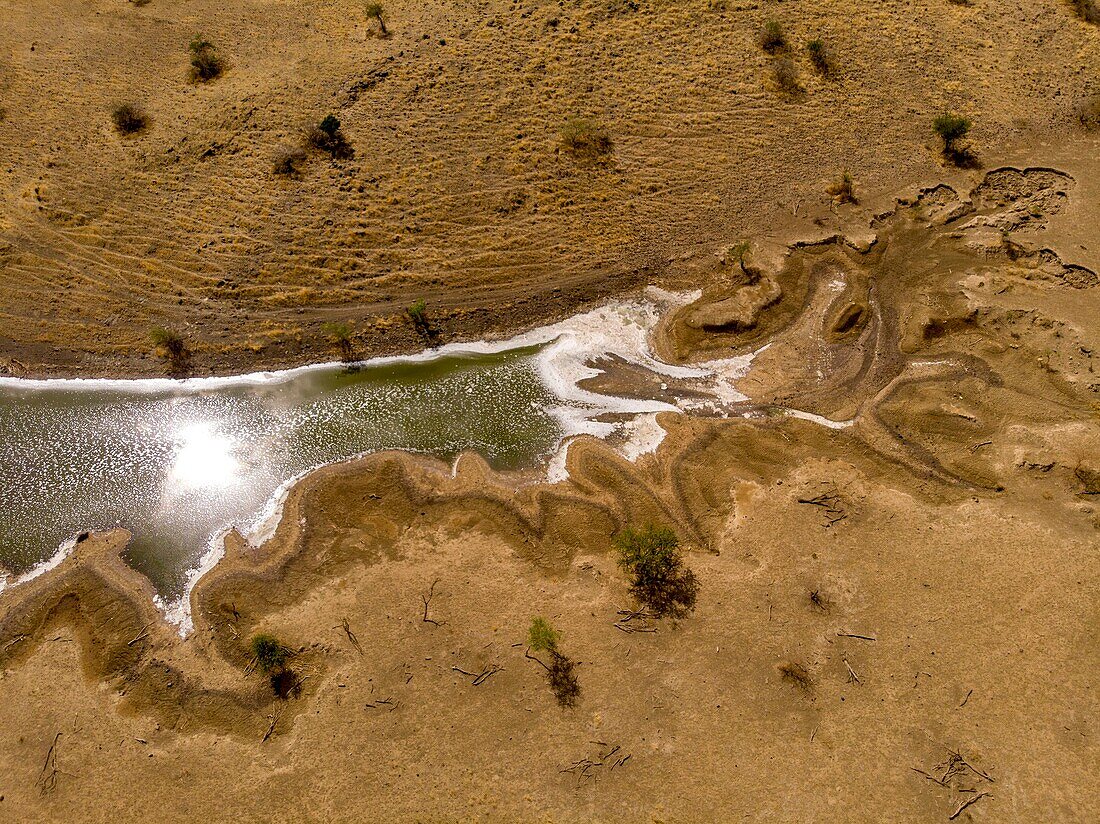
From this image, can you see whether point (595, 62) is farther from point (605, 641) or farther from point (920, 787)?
point (920, 787)

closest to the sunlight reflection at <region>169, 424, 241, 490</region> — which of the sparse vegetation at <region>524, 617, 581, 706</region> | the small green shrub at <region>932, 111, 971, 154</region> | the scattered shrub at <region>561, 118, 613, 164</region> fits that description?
the sparse vegetation at <region>524, 617, 581, 706</region>

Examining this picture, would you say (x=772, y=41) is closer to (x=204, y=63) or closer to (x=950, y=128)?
(x=950, y=128)

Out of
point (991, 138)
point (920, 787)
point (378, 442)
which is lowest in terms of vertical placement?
point (920, 787)

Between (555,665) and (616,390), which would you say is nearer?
(555,665)

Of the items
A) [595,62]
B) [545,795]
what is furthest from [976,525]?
[595,62]

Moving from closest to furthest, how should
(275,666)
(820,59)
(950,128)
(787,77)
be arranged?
(275,666) → (950,128) → (787,77) → (820,59)

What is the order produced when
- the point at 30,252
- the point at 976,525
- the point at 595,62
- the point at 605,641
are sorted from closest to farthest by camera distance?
the point at 605,641
the point at 976,525
the point at 30,252
the point at 595,62

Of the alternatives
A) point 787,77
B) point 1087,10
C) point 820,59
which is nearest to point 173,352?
point 787,77
